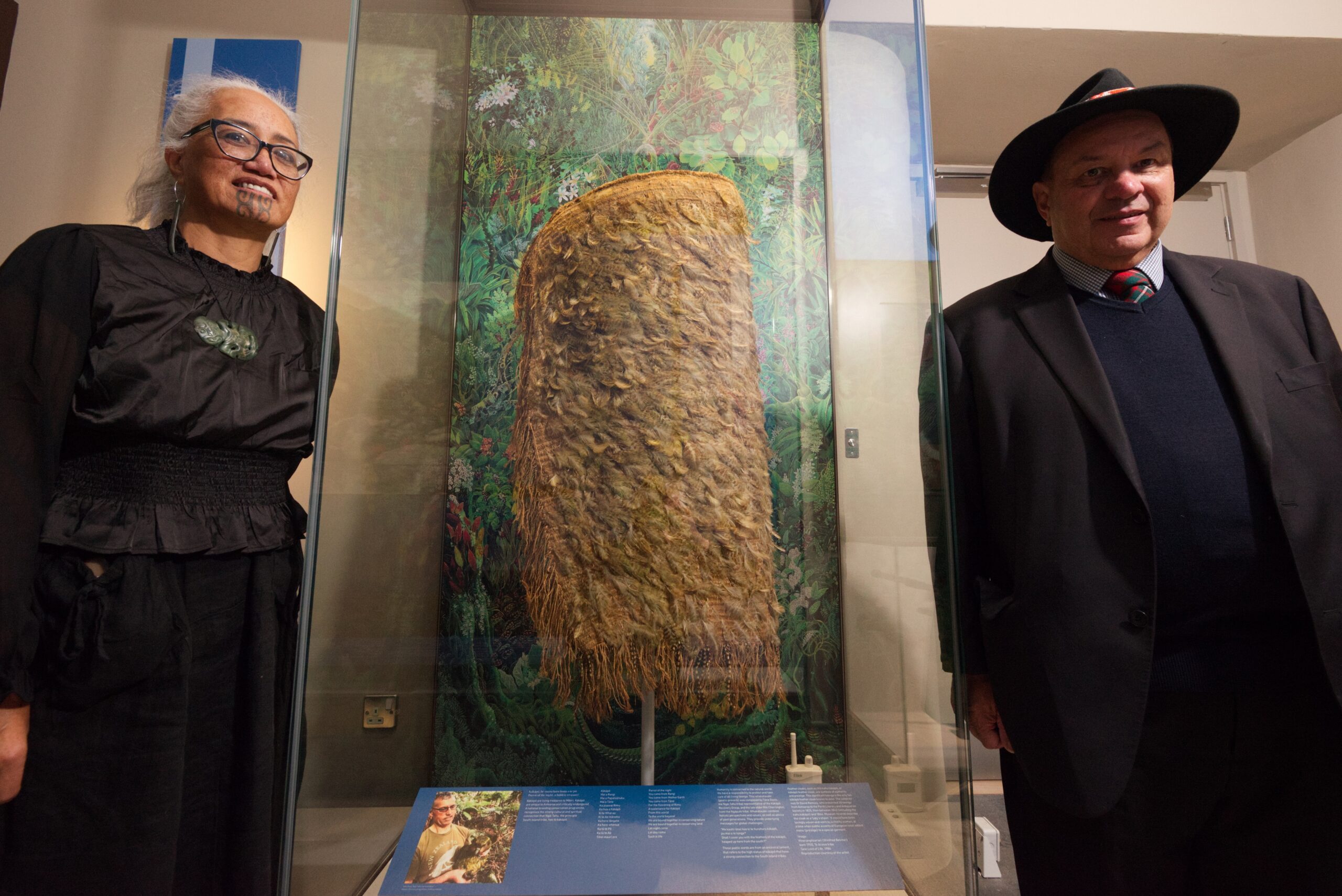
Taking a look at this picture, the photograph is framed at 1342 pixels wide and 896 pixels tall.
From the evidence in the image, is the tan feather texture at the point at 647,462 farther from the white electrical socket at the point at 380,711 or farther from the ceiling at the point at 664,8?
the ceiling at the point at 664,8

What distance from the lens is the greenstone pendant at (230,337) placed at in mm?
1067

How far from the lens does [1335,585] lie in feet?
2.96

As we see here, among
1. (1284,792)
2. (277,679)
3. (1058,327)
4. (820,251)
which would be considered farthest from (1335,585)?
(277,679)

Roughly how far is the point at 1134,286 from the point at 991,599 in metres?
0.59

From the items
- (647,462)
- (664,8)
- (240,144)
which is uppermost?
(664,8)

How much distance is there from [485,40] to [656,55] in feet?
1.22

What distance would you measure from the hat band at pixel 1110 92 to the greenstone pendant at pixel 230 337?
1472mm

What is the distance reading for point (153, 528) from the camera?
979mm

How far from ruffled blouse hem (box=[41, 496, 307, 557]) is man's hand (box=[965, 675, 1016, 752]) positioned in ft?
3.98

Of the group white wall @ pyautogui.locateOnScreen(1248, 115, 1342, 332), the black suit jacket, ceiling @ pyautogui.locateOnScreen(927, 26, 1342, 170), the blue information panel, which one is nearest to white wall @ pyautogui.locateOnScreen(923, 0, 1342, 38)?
ceiling @ pyautogui.locateOnScreen(927, 26, 1342, 170)

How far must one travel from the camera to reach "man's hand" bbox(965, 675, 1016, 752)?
1056 millimetres

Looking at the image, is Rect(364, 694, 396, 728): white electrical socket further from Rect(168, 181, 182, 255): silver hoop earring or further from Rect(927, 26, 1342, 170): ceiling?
Rect(927, 26, 1342, 170): ceiling

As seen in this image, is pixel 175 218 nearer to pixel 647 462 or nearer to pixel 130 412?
pixel 130 412

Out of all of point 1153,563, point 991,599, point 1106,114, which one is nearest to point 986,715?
point 991,599
